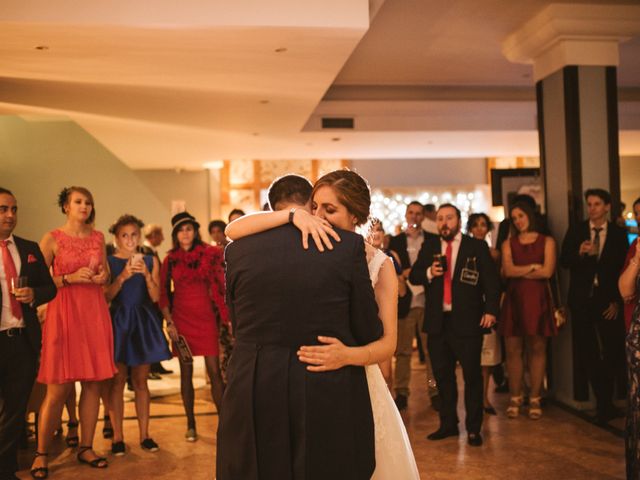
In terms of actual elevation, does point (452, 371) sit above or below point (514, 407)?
above

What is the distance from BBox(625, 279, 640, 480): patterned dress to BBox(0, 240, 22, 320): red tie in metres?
3.23

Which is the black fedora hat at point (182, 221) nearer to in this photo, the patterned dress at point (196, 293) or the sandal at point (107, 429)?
the patterned dress at point (196, 293)

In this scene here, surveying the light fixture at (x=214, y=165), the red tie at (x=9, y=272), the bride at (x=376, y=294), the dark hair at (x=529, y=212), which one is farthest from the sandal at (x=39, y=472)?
the light fixture at (x=214, y=165)

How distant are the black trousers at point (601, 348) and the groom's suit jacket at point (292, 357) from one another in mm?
3611

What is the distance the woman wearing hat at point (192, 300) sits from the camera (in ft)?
15.4

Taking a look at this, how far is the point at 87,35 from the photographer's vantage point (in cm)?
429

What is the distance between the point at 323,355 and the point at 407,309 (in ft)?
13.2

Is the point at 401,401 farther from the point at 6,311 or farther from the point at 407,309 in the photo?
the point at 6,311

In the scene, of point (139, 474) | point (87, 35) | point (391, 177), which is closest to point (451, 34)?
point (87, 35)

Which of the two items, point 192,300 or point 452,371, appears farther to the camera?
point 192,300

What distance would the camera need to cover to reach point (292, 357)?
5.76 feet

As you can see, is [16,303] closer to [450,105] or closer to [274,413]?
[274,413]

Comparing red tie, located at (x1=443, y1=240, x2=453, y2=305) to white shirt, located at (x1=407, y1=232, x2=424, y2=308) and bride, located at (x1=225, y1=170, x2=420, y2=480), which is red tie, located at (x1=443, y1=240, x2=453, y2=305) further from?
bride, located at (x1=225, y1=170, x2=420, y2=480)

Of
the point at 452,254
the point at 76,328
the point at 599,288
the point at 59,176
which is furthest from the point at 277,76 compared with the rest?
the point at 59,176
